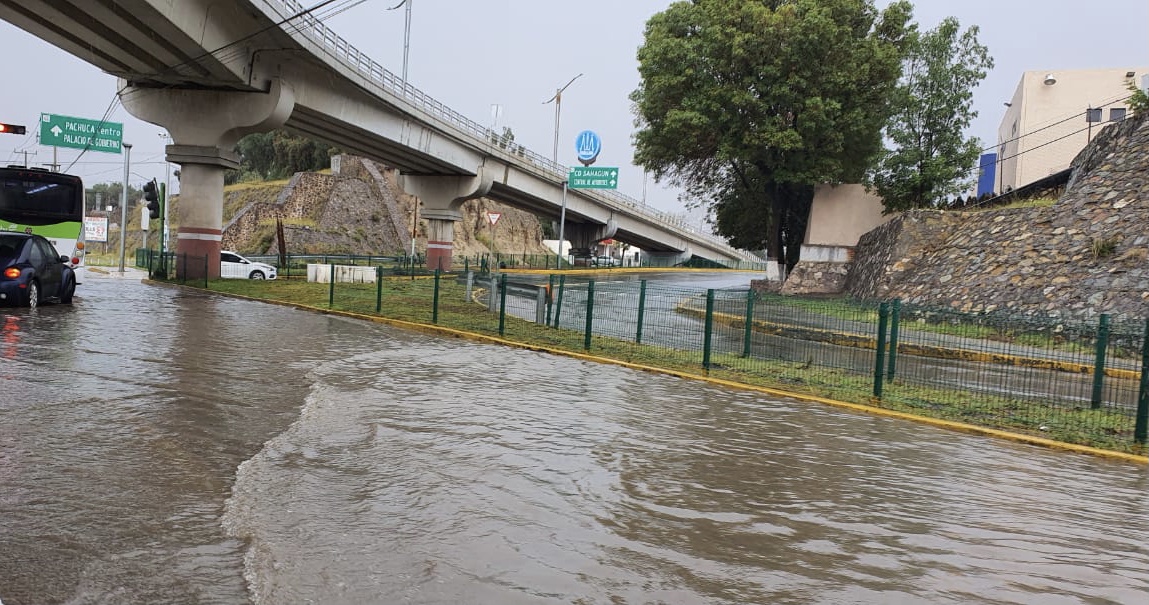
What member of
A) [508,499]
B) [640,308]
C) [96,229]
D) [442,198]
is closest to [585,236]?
[442,198]

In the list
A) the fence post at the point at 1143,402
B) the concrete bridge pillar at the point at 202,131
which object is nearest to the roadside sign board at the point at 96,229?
the concrete bridge pillar at the point at 202,131

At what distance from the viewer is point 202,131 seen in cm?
3509

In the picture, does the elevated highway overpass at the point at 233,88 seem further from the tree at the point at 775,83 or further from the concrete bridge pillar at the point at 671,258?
the concrete bridge pillar at the point at 671,258

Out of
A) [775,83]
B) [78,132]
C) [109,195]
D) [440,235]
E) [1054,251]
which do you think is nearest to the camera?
[1054,251]

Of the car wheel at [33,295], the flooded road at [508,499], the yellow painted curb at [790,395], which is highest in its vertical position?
the car wheel at [33,295]

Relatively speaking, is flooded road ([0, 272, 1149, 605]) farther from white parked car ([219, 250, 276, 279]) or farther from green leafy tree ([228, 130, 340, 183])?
green leafy tree ([228, 130, 340, 183])

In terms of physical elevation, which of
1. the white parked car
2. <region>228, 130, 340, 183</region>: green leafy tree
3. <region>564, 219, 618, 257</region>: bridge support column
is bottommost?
the white parked car

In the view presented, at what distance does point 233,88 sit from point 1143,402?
107 feet

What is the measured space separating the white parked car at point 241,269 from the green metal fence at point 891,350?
19.5 meters

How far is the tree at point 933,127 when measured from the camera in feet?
121

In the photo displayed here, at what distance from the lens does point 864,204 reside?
128 ft

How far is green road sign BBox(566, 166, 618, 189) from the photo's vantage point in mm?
56719

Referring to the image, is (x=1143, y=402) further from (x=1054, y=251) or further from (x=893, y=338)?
(x=1054, y=251)

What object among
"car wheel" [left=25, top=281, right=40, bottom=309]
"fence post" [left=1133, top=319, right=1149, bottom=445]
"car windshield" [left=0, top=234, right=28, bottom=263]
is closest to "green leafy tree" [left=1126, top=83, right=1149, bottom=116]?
"fence post" [left=1133, top=319, right=1149, bottom=445]
